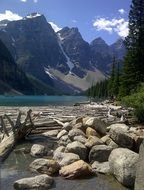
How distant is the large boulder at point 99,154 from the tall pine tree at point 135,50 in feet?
155

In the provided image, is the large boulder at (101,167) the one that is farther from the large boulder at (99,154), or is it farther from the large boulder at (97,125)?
the large boulder at (97,125)

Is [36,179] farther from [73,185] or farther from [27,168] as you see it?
[27,168]

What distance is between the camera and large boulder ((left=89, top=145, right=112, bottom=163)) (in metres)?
17.6

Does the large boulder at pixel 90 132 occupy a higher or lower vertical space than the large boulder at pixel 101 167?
higher

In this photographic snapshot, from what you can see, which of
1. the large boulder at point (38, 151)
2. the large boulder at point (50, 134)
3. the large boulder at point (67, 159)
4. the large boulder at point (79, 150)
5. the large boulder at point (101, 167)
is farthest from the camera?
the large boulder at point (50, 134)

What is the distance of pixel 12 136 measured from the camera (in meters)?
22.8

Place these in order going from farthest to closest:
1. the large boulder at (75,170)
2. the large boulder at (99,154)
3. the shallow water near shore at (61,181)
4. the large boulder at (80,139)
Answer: the large boulder at (80,139), the large boulder at (99,154), the large boulder at (75,170), the shallow water near shore at (61,181)

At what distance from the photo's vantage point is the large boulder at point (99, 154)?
1758 cm

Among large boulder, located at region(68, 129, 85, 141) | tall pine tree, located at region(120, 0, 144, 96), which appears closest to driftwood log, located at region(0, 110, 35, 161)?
large boulder, located at region(68, 129, 85, 141)

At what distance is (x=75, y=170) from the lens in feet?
50.3

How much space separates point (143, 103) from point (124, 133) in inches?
519

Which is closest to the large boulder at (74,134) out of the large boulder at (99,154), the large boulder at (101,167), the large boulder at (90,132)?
the large boulder at (90,132)

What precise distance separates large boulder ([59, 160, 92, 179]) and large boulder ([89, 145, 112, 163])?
194 cm

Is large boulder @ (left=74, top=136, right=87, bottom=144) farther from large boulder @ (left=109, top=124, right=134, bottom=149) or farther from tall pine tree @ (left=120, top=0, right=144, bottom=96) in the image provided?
tall pine tree @ (left=120, top=0, right=144, bottom=96)
